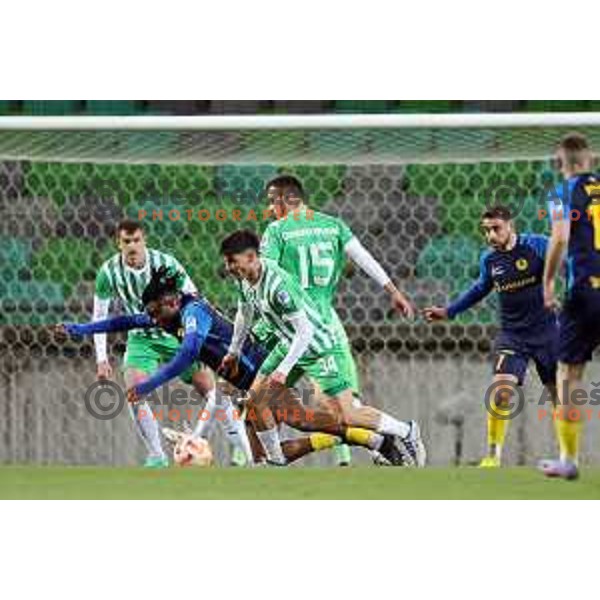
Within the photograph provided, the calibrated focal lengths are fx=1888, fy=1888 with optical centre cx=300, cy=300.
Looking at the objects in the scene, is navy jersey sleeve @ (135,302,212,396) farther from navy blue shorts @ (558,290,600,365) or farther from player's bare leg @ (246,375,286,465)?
navy blue shorts @ (558,290,600,365)

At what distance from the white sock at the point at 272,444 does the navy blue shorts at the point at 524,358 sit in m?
1.01

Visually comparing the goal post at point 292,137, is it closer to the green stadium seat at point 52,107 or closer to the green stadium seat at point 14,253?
the green stadium seat at point 52,107

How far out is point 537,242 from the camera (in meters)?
8.06

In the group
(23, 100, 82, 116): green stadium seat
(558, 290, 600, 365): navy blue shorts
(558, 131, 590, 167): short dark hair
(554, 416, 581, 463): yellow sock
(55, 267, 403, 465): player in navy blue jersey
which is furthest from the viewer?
(23, 100, 82, 116): green stadium seat

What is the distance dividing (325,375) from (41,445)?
147 cm

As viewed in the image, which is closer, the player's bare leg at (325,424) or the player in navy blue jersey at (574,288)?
the player in navy blue jersey at (574,288)

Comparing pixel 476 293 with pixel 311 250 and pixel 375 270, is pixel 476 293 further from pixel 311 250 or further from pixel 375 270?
pixel 311 250

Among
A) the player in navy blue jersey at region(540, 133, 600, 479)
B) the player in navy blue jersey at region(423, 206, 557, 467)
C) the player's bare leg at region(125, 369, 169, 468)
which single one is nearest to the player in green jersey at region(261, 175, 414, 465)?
the player in navy blue jersey at region(423, 206, 557, 467)

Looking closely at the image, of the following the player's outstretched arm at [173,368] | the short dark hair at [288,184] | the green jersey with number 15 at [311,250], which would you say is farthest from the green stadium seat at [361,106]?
the player's outstretched arm at [173,368]

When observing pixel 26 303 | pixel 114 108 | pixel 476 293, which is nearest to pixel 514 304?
pixel 476 293

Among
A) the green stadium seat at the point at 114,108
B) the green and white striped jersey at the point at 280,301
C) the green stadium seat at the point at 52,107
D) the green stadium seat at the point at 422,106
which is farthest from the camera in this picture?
the green stadium seat at the point at 422,106

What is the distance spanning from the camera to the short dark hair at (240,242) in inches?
318

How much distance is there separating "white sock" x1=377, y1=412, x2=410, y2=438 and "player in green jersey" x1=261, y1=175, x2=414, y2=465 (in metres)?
0.15

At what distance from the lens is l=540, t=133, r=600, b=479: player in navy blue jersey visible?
721 cm
